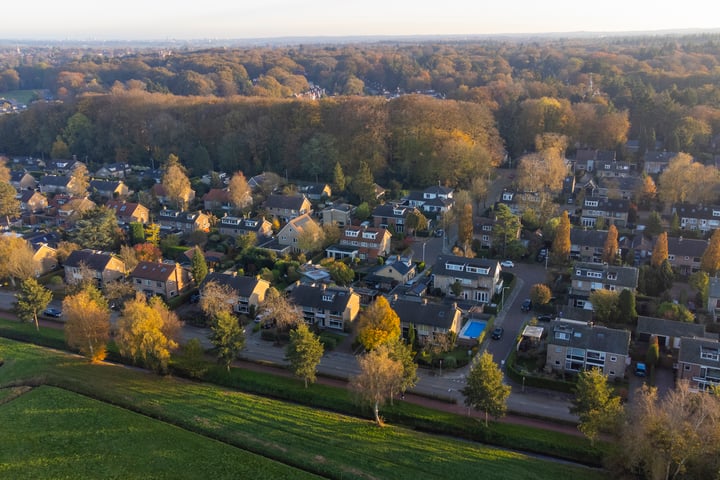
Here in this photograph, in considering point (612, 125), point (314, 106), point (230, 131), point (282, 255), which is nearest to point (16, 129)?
point (230, 131)

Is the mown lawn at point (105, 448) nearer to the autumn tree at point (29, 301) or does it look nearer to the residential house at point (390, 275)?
the autumn tree at point (29, 301)

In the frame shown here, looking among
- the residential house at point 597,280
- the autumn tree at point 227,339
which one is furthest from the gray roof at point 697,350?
the autumn tree at point 227,339

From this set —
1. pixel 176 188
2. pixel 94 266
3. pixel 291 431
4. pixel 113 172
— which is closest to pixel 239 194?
pixel 176 188

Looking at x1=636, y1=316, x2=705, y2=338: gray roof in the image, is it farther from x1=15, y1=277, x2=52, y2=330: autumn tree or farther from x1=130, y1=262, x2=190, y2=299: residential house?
x1=15, y1=277, x2=52, y2=330: autumn tree

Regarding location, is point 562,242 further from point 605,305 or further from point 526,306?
point 605,305

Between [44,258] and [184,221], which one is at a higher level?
[184,221]

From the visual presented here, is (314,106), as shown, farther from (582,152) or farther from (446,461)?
(446,461)
